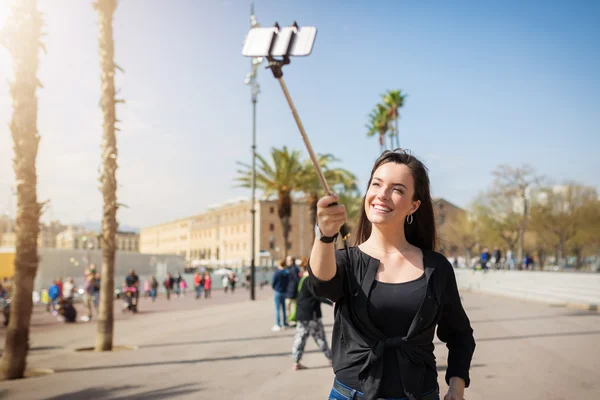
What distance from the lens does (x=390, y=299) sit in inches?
93.9

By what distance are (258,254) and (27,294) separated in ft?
Result: 279

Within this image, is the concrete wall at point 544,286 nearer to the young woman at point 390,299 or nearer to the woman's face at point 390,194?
the young woman at point 390,299

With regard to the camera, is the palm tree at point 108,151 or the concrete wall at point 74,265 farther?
the concrete wall at point 74,265

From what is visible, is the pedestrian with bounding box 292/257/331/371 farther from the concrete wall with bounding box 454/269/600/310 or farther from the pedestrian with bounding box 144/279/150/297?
the pedestrian with bounding box 144/279/150/297

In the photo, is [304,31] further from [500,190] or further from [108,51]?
[500,190]

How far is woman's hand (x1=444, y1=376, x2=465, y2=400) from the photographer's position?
96.1 inches

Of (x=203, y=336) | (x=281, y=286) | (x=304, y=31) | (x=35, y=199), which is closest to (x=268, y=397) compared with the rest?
(x=35, y=199)

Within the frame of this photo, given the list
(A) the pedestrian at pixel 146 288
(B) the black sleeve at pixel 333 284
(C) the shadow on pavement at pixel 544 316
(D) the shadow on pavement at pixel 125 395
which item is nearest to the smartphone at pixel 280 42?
(B) the black sleeve at pixel 333 284

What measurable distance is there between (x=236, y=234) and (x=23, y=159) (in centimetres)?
9250

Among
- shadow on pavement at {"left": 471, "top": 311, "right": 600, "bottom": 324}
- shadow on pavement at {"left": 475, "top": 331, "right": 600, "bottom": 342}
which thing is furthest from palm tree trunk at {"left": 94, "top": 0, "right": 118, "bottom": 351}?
shadow on pavement at {"left": 471, "top": 311, "right": 600, "bottom": 324}

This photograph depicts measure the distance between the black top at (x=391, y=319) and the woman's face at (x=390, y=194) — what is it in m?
0.30

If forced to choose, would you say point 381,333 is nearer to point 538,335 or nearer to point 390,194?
point 390,194

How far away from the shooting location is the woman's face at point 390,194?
2.51 m

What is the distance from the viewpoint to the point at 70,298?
20.8 m
